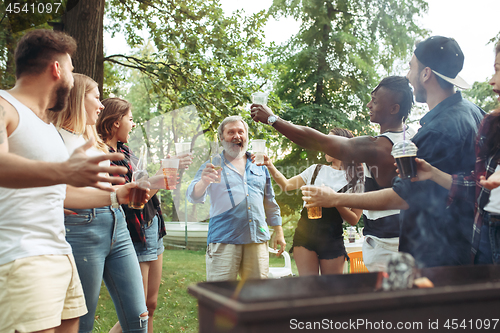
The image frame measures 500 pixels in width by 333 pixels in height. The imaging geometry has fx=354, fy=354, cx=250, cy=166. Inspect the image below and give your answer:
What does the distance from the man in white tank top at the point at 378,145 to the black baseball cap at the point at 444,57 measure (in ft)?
1.24

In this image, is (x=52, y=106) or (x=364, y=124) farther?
(x=364, y=124)

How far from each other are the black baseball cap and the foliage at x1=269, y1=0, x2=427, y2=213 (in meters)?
12.6

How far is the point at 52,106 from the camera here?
1886mm

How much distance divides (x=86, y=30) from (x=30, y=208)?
16.3ft

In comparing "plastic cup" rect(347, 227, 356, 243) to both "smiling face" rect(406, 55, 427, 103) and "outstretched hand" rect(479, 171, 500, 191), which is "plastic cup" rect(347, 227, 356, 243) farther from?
"outstretched hand" rect(479, 171, 500, 191)

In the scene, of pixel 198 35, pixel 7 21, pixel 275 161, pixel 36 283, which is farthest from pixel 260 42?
pixel 36 283

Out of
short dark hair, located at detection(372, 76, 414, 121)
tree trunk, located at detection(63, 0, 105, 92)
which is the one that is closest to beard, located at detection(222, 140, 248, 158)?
short dark hair, located at detection(372, 76, 414, 121)

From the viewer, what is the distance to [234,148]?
3.77m

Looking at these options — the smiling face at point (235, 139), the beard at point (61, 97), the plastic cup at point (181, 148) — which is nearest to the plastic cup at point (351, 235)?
the smiling face at point (235, 139)

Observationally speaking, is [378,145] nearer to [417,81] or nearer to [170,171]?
[417,81]

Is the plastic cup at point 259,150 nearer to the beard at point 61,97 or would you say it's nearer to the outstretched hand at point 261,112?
the outstretched hand at point 261,112

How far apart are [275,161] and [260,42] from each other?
7043mm

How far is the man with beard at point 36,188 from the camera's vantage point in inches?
54.7

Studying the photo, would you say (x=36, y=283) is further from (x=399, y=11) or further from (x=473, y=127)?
(x=399, y=11)
